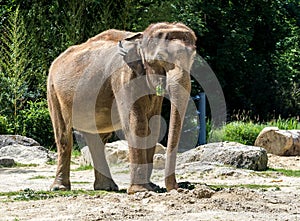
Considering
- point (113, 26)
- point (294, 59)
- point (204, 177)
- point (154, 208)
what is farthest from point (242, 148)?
point (294, 59)

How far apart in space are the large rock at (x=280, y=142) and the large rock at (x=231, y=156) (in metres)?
3.19

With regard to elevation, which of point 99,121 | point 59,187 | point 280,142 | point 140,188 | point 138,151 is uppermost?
point 99,121

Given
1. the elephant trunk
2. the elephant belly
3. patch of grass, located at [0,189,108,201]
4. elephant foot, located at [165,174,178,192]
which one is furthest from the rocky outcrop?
the elephant trunk

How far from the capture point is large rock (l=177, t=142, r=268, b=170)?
11.7 m

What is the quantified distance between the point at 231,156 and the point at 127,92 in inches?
161

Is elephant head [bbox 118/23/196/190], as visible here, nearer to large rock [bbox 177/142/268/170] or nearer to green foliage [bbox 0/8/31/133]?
large rock [bbox 177/142/268/170]

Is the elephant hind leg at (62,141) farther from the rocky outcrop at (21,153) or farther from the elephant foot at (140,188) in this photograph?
the rocky outcrop at (21,153)

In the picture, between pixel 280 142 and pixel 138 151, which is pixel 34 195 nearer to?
pixel 138 151

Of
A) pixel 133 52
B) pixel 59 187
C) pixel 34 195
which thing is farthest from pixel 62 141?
pixel 133 52

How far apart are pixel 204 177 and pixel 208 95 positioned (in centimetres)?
1468

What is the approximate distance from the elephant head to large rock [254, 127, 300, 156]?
769cm

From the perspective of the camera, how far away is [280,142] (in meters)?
15.4

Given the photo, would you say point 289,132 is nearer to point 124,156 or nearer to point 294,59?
point 124,156

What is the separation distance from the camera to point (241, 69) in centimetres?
2730
